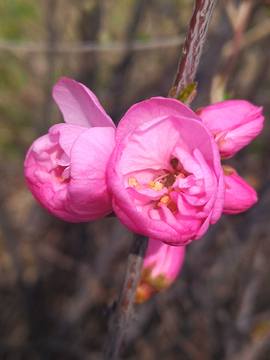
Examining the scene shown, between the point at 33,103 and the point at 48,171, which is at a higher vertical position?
the point at 48,171

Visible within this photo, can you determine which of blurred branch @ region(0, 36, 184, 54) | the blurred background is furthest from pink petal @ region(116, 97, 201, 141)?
blurred branch @ region(0, 36, 184, 54)

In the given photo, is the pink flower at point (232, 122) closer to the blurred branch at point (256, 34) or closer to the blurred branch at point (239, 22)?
the blurred branch at point (239, 22)

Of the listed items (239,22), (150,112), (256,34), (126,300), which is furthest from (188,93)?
(256,34)

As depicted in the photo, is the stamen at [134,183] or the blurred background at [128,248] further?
the blurred background at [128,248]

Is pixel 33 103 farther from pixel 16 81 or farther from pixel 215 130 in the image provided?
pixel 215 130

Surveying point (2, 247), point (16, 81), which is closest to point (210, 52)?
point (2, 247)

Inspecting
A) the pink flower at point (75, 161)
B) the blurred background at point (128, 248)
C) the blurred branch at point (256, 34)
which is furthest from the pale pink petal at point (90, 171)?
the blurred branch at point (256, 34)
